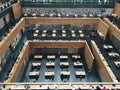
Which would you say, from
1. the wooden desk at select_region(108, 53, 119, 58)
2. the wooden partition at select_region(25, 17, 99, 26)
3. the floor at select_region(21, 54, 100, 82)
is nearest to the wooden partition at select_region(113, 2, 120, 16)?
the wooden partition at select_region(25, 17, 99, 26)

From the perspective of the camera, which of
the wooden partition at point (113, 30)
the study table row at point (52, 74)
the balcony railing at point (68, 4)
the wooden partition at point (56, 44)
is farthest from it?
the balcony railing at point (68, 4)

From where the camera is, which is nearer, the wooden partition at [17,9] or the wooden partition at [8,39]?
the wooden partition at [8,39]

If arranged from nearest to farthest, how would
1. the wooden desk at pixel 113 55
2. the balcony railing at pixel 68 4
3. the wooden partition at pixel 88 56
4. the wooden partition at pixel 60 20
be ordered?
the wooden desk at pixel 113 55 → the wooden partition at pixel 88 56 → the wooden partition at pixel 60 20 → the balcony railing at pixel 68 4

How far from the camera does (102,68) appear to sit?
94.1ft

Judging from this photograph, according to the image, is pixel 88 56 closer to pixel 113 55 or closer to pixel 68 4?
pixel 113 55

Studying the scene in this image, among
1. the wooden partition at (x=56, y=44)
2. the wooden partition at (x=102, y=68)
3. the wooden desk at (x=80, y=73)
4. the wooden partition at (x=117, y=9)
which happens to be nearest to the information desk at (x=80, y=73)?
the wooden desk at (x=80, y=73)

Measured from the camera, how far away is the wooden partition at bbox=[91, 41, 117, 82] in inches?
999

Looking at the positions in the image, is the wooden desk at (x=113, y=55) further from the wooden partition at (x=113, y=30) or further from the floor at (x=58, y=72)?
the wooden partition at (x=113, y=30)

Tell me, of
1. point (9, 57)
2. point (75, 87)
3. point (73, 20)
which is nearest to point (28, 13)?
point (73, 20)

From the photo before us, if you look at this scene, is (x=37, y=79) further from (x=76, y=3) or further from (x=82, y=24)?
(x=76, y=3)

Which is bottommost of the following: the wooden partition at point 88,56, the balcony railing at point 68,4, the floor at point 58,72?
the floor at point 58,72

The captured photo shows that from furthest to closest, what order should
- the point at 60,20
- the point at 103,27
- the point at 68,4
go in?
the point at 68,4 < the point at 60,20 < the point at 103,27

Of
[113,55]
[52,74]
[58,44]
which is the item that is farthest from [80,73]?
[58,44]

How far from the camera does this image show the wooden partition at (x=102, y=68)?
83.3ft
